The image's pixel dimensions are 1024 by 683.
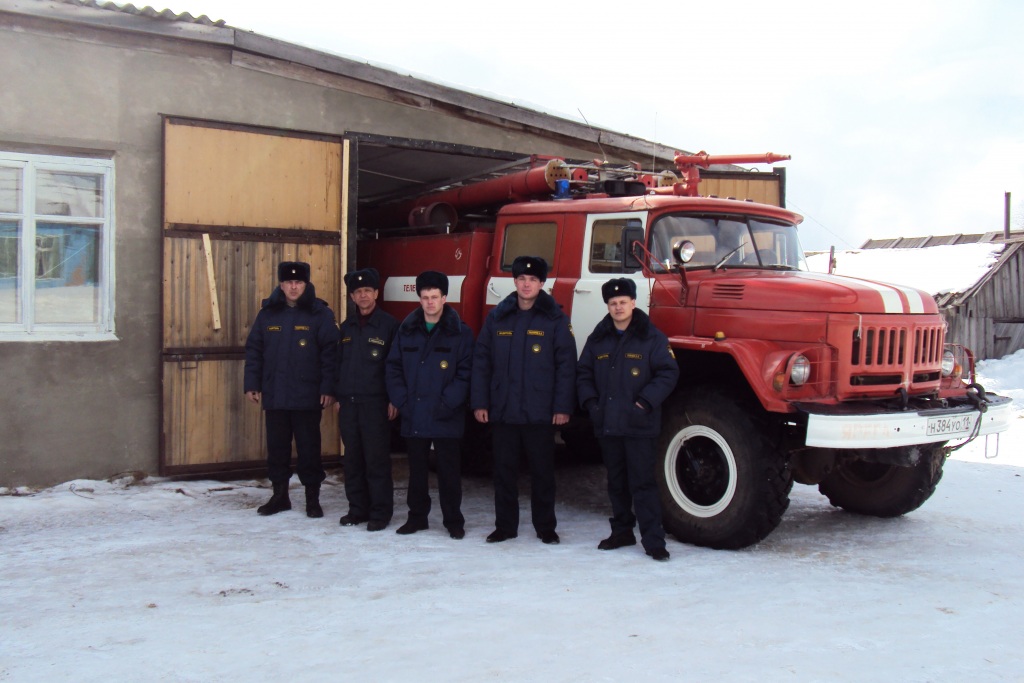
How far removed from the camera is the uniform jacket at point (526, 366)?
586 centimetres

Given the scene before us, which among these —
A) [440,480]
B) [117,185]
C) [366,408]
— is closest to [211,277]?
[117,185]

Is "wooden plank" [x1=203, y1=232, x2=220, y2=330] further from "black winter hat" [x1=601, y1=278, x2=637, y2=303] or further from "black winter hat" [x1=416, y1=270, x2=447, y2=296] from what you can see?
"black winter hat" [x1=601, y1=278, x2=637, y2=303]

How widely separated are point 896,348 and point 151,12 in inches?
245

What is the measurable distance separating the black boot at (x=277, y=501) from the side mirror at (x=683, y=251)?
3.36m

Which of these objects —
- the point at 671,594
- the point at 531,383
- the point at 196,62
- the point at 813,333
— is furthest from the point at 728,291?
the point at 196,62

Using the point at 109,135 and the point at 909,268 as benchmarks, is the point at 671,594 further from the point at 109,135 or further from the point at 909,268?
the point at 909,268

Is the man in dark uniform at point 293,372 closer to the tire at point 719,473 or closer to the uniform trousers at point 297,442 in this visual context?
the uniform trousers at point 297,442

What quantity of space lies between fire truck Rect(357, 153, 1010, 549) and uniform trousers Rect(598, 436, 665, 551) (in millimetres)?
295

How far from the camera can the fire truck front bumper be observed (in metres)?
5.19

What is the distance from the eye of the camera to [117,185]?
24.0 feet

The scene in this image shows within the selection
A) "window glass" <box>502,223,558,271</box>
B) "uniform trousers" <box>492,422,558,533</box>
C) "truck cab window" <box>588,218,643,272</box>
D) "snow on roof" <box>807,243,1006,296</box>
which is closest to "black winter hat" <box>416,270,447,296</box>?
"uniform trousers" <box>492,422,558,533</box>

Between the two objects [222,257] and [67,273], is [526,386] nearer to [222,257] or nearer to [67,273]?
[222,257]

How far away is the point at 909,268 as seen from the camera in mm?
22469

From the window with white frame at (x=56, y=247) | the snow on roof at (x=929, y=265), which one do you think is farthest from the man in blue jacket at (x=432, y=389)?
the snow on roof at (x=929, y=265)
